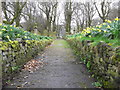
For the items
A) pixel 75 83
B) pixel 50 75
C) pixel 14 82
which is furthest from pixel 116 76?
pixel 14 82

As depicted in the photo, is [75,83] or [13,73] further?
[13,73]

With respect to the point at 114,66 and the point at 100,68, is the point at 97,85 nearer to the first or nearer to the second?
the point at 100,68

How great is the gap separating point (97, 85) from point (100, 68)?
14.7 inches

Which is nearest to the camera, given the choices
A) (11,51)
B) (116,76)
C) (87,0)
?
(116,76)

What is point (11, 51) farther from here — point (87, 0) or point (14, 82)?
point (87, 0)

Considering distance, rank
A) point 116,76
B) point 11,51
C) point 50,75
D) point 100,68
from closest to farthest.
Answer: point 116,76 → point 100,68 → point 11,51 → point 50,75

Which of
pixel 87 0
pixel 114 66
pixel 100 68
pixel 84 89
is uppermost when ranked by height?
pixel 87 0

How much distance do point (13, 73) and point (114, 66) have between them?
7.81 ft

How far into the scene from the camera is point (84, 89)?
92.9 inches

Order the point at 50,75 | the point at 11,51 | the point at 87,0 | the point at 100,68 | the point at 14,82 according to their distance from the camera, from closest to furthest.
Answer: the point at 100,68 < the point at 14,82 < the point at 11,51 < the point at 50,75 < the point at 87,0

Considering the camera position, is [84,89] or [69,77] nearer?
[84,89]

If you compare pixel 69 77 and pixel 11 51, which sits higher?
pixel 11 51

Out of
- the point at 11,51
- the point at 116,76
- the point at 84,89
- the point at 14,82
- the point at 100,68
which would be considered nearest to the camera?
the point at 116,76

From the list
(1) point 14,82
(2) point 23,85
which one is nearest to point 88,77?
(2) point 23,85
